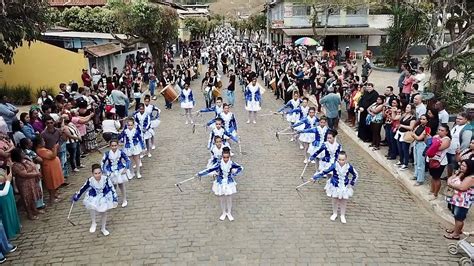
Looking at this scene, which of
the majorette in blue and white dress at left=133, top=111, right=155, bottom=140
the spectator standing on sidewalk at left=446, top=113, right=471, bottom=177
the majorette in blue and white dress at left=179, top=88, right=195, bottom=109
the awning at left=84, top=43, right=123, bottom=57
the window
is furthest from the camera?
the window

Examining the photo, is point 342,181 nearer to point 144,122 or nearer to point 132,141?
point 132,141

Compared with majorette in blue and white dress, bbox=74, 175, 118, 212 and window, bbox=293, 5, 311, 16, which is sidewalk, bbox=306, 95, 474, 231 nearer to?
majorette in blue and white dress, bbox=74, 175, 118, 212

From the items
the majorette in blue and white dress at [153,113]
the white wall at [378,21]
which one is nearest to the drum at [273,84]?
the majorette in blue and white dress at [153,113]

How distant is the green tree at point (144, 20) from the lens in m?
21.4

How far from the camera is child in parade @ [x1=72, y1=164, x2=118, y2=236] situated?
7.49m

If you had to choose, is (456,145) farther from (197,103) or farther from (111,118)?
(197,103)

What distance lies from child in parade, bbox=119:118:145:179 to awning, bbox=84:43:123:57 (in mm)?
12179

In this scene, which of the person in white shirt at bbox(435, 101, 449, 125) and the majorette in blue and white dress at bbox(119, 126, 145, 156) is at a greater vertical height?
the person in white shirt at bbox(435, 101, 449, 125)

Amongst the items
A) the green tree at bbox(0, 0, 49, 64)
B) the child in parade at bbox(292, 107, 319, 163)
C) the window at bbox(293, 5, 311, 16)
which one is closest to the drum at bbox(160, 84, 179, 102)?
the green tree at bbox(0, 0, 49, 64)

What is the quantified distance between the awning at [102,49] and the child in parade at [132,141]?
12179mm

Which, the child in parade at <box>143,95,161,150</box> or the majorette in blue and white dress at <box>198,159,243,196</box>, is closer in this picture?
the majorette in blue and white dress at <box>198,159,243,196</box>

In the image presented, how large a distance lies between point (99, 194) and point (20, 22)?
6916 mm

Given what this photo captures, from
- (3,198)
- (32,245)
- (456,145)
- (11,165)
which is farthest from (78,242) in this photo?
(456,145)

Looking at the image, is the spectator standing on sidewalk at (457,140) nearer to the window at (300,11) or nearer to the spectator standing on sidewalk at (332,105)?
the spectator standing on sidewalk at (332,105)
